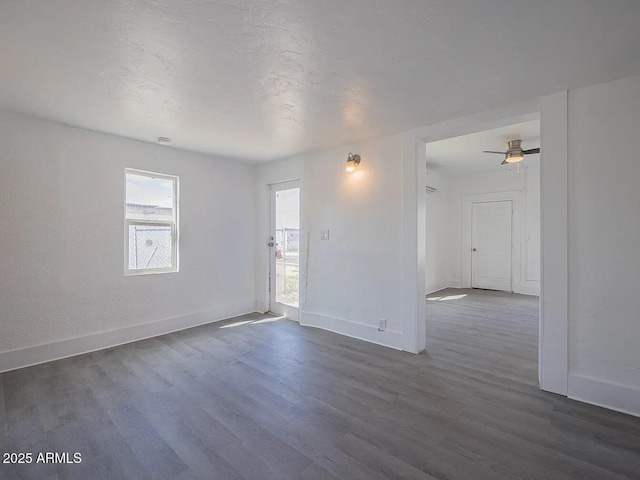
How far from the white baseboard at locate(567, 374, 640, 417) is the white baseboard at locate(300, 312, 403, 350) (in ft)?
4.96

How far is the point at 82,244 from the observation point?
330 cm

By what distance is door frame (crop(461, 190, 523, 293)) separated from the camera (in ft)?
21.6

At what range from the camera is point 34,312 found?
3008 millimetres

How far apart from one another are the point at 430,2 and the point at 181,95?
6.50 feet

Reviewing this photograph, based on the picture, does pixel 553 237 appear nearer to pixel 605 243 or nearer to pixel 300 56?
pixel 605 243

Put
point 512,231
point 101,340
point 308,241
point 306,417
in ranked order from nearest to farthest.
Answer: point 306,417 < point 101,340 < point 308,241 < point 512,231

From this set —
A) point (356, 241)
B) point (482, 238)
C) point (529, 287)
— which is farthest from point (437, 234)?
point (356, 241)

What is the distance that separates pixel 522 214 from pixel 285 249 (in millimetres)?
5396

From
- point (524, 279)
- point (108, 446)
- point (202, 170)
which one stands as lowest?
point (108, 446)

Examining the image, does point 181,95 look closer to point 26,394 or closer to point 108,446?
point 108,446

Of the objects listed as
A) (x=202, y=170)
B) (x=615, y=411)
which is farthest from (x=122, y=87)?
Result: (x=615, y=411)

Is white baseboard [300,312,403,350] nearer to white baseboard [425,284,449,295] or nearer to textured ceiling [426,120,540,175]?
textured ceiling [426,120,540,175]

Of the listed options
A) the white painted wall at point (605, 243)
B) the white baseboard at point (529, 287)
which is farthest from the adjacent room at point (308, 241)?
the white baseboard at point (529, 287)

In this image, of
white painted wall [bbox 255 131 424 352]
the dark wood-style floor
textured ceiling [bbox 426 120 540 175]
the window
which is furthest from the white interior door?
the window
